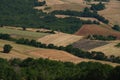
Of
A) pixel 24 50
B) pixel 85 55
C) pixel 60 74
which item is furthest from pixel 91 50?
pixel 60 74

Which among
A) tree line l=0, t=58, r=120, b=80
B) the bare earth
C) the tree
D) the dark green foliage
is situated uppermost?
the dark green foliage

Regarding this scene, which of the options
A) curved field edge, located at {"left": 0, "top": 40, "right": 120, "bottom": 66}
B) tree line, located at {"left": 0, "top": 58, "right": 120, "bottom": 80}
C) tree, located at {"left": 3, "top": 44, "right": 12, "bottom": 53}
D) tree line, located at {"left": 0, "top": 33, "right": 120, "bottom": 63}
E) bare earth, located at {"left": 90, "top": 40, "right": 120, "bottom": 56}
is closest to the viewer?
tree line, located at {"left": 0, "top": 58, "right": 120, "bottom": 80}

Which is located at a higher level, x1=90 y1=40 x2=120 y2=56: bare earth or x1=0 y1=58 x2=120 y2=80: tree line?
x1=0 y1=58 x2=120 y2=80: tree line

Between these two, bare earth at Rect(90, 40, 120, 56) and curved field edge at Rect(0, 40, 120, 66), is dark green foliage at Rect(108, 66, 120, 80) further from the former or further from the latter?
bare earth at Rect(90, 40, 120, 56)

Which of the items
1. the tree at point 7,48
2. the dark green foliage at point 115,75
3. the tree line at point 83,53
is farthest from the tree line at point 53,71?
the tree line at point 83,53

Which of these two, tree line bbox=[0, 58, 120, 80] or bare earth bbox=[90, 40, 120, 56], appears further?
bare earth bbox=[90, 40, 120, 56]

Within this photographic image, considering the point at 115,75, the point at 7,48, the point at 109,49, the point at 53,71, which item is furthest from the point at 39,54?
the point at 115,75

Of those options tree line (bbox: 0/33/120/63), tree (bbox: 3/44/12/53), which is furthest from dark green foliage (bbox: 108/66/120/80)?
tree (bbox: 3/44/12/53)

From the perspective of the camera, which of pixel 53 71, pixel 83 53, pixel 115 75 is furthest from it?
pixel 83 53

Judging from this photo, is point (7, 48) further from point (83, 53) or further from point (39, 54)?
point (83, 53)
